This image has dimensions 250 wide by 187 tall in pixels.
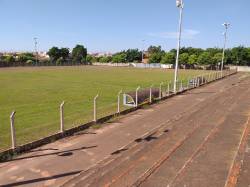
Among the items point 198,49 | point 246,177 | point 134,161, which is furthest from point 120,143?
point 198,49

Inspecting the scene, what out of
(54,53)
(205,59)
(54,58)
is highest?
(54,53)

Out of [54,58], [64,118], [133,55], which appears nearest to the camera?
[64,118]

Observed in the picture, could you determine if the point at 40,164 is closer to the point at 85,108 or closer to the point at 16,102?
the point at 85,108

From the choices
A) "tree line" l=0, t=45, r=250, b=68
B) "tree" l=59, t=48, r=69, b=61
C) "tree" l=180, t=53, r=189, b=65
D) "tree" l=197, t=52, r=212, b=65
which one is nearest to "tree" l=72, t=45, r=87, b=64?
"tree" l=59, t=48, r=69, b=61

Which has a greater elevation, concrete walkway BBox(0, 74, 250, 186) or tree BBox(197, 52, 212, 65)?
tree BBox(197, 52, 212, 65)

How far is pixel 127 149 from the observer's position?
1096 centimetres

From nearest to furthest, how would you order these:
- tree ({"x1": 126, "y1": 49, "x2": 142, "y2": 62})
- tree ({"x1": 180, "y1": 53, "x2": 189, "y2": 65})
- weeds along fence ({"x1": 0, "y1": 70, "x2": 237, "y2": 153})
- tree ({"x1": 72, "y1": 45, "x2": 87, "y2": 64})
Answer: weeds along fence ({"x1": 0, "y1": 70, "x2": 237, "y2": 153}) < tree ({"x1": 180, "y1": 53, "x2": 189, "y2": 65}) < tree ({"x1": 126, "y1": 49, "x2": 142, "y2": 62}) < tree ({"x1": 72, "y1": 45, "x2": 87, "y2": 64})

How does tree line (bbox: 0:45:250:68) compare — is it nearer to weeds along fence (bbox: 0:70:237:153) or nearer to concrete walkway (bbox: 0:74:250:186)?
weeds along fence (bbox: 0:70:237:153)

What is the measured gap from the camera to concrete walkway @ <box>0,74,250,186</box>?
8.42 m

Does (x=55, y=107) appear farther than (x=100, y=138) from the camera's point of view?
Yes

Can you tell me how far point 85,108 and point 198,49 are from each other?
116m

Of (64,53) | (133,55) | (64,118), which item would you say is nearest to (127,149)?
(64,118)

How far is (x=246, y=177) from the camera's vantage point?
27.9 ft

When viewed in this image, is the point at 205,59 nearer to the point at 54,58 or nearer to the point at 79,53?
the point at 54,58
